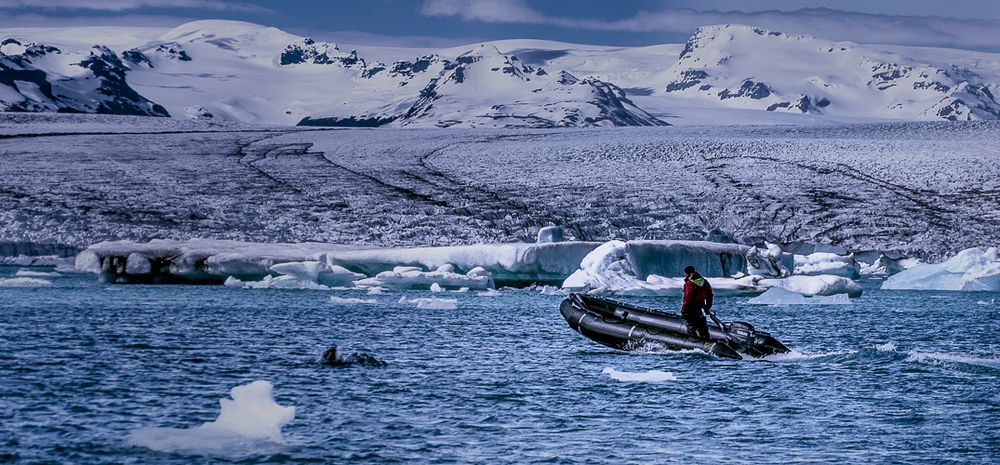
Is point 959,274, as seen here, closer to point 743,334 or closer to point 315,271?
point 315,271

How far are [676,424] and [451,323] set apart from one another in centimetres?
1127

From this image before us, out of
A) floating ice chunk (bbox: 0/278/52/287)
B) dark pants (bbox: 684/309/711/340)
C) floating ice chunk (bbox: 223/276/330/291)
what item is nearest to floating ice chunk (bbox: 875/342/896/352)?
dark pants (bbox: 684/309/711/340)

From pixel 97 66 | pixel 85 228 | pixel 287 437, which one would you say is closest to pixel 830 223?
pixel 85 228

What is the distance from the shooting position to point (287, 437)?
40.5 ft

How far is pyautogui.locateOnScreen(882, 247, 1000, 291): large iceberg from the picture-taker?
34.2 meters

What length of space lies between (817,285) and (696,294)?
46.6 feet

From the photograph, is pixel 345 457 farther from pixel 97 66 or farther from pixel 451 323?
A: pixel 97 66

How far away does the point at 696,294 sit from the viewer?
1806cm

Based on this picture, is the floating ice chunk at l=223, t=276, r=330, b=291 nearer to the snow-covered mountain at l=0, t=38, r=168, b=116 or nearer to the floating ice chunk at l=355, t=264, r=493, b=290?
the floating ice chunk at l=355, t=264, r=493, b=290

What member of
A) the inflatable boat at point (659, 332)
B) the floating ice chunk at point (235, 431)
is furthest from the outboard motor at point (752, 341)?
the floating ice chunk at point (235, 431)

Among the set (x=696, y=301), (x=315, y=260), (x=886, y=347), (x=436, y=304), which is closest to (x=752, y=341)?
(x=696, y=301)

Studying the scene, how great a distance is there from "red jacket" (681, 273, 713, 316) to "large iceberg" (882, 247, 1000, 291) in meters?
18.3

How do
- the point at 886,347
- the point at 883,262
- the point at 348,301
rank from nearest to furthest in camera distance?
the point at 886,347 → the point at 348,301 → the point at 883,262

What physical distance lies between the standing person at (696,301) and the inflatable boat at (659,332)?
139 millimetres
